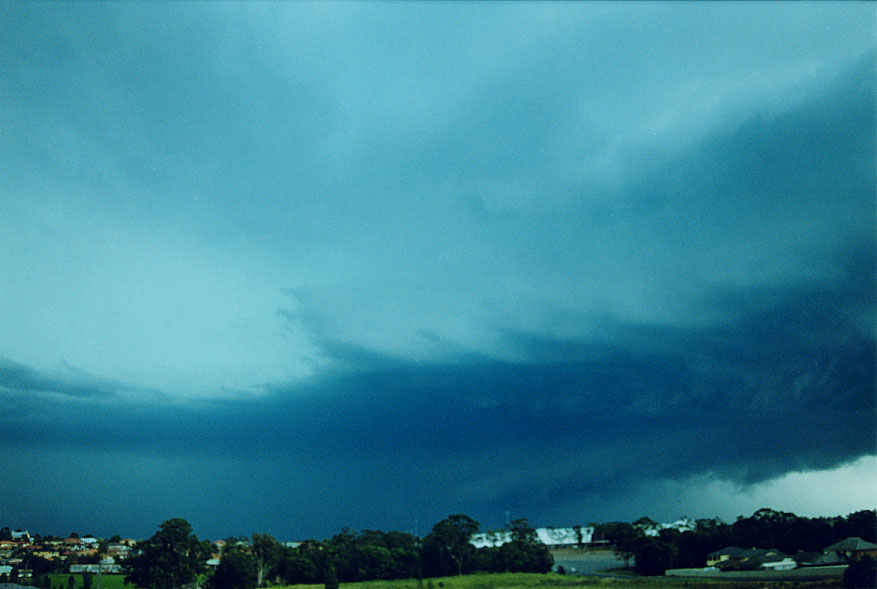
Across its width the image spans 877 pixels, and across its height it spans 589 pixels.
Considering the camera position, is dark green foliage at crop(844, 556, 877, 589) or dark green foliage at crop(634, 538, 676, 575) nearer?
dark green foliage at crop(844, 556, 877, 589)

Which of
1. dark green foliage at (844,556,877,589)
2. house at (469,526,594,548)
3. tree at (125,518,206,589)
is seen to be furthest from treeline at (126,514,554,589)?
house at (469,526,594,548)

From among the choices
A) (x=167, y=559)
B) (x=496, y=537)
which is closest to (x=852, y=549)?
(x=496, y=537)

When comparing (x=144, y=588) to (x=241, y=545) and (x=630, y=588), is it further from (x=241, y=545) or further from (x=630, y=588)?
(x=630, y=588)

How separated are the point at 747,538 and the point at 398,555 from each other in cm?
5557

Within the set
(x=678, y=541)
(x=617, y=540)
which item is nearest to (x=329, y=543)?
(x=617, y=540)

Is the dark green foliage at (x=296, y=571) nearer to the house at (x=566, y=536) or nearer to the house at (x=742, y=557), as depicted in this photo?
the house at (x=742, y=557)

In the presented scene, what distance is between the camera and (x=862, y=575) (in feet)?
192

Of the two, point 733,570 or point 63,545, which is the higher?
point 63,545

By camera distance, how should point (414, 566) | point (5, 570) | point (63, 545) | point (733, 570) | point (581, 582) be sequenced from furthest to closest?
point (414, 566) → point (733, 570) → point (63, 545) → point (581, 582) → point (5, 570)

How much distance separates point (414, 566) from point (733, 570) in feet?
148

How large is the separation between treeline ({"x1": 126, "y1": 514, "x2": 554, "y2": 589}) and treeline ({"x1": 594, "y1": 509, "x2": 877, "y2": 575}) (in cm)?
1596

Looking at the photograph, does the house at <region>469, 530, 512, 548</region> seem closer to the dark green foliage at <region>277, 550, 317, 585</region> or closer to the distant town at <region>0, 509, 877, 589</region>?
the distant town at <region>0, 509, 877, 589</region>

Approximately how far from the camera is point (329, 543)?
114125 millimetres

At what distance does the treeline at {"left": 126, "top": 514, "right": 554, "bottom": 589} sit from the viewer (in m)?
78.1
